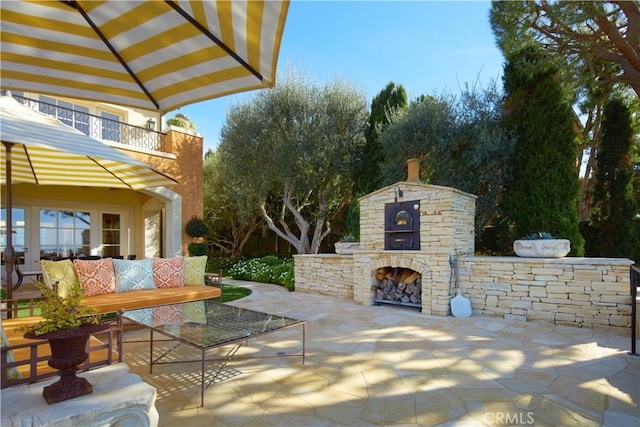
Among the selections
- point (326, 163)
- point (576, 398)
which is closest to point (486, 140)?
point (326, 163)

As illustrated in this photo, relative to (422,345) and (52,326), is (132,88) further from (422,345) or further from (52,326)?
(422,345)

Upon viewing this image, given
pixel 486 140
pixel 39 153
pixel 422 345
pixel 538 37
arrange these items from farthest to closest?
pixel 486 140 → pixel 538 37 → pixel 39 153 → pixel 422 345

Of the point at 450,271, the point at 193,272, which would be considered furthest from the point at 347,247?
the point at 193,272

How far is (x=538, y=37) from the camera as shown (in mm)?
6777

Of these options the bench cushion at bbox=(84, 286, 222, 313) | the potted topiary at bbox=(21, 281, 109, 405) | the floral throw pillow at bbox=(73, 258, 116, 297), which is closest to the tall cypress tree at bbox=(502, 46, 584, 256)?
the bench cushion at bbox=(84, 286, 222, 313)

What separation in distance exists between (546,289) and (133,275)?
257 inches

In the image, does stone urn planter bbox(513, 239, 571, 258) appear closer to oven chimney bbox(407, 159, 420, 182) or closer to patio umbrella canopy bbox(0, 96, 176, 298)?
oven chimney bbox(407, 159, 420, 182)

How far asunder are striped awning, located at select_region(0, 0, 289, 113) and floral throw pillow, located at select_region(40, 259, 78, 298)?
2.93 metres

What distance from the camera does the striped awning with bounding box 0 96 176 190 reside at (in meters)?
2.70

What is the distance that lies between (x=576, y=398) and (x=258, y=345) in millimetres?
3279

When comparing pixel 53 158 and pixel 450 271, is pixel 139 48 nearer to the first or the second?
pixel 53 158

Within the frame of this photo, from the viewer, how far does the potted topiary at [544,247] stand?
5.69 metres

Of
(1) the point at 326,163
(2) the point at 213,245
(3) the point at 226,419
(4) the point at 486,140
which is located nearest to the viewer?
(3) the point at 226,419

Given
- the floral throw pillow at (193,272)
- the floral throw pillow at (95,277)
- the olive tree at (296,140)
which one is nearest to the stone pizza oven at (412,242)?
the floral throw pillow at (193,272)
